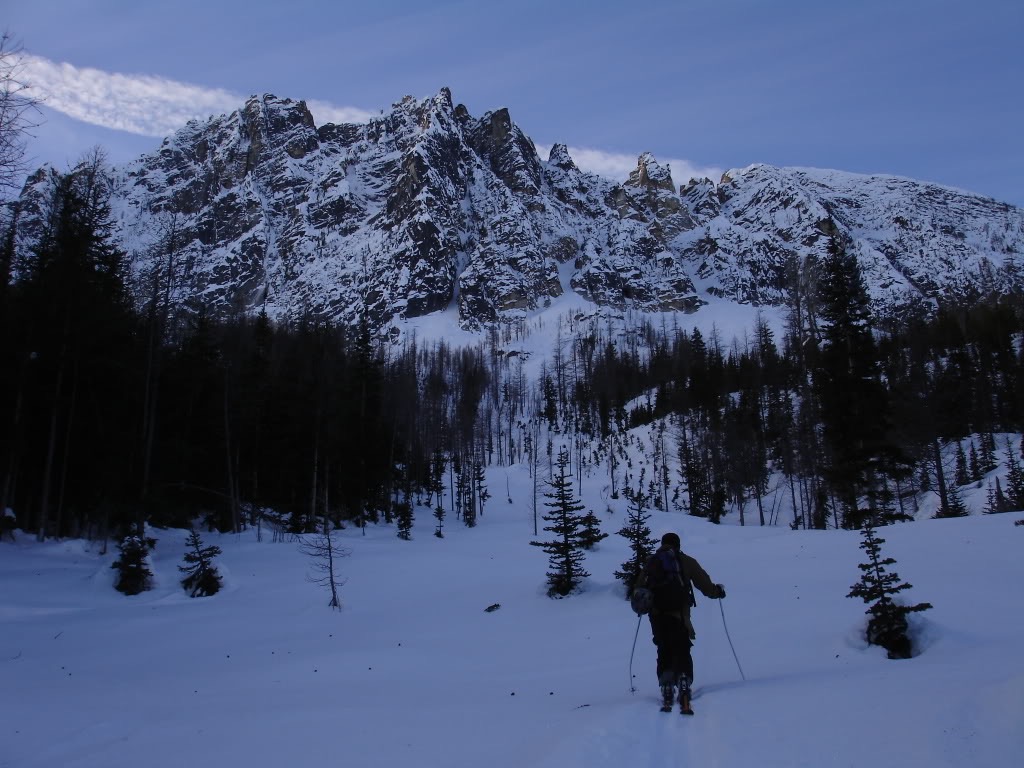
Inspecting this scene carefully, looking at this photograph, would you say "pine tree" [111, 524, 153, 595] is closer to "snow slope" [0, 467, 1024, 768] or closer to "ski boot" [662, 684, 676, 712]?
"snow slope" [0, 467, 1024, 768]

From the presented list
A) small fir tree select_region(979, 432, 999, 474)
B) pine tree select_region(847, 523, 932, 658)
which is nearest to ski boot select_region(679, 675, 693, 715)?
pine tree select_region(847, 523, 932, 658)

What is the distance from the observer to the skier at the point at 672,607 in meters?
5.49

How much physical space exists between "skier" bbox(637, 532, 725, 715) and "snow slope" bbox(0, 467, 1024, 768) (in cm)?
34

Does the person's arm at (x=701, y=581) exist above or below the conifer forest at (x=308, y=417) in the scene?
below

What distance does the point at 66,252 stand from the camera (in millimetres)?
18547

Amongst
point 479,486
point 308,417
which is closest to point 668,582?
point 308,417

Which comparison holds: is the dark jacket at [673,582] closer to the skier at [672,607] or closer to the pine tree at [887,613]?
the skier at [672,607]

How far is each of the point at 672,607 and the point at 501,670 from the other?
186 inches

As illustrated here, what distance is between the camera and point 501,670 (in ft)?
30.5

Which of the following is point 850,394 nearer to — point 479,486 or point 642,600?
point 642,600

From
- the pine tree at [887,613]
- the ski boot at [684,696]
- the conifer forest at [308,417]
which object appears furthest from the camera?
the conifer forest at [308,417]

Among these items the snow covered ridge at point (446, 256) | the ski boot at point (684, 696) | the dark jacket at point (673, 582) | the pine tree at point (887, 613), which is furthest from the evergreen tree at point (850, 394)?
the snow covered ridge at point (446, 256)

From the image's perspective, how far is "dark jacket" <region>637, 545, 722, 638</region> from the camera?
575 cm

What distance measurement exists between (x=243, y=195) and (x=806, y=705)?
222 m
